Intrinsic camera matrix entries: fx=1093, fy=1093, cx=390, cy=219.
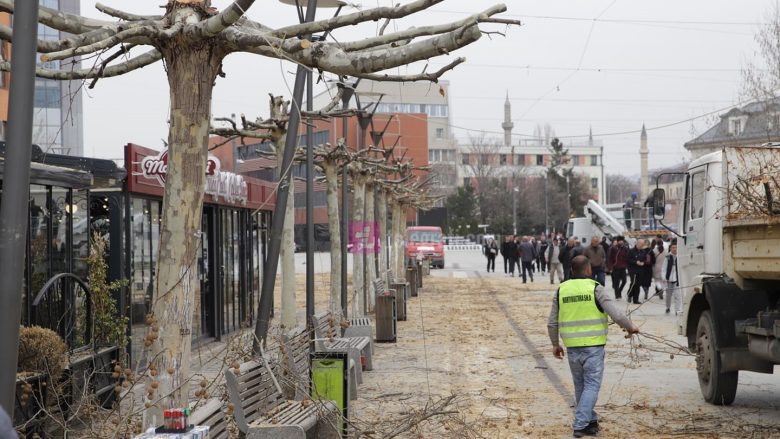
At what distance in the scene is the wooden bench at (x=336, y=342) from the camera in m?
12.0

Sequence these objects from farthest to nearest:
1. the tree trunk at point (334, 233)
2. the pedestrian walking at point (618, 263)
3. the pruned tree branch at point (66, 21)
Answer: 1. the pedestrian walking at point (618, 263)
2. the tree trunk at point (334, 233)
3. the pruned tree branch at point (66, 21)

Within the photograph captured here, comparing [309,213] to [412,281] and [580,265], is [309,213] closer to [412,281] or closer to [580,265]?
[580,265]

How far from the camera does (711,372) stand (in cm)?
1143

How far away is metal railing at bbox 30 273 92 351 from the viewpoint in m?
10.4

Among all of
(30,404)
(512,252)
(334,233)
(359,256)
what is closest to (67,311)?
(30,404)

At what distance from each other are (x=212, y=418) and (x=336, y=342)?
22.4 feet

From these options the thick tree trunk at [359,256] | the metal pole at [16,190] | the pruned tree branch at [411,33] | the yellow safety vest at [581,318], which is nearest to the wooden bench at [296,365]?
the yellow safety vest at [581,318]

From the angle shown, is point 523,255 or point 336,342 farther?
point 523,255

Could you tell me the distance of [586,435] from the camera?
9969mm

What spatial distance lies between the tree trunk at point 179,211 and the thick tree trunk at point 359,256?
1620 centimetres

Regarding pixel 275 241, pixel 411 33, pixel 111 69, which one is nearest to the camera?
pixel 411 33

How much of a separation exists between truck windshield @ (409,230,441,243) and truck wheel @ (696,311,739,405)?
46.5m

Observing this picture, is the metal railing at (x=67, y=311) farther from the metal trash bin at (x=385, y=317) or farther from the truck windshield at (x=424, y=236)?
the truck windshield at (x=424, y=236)

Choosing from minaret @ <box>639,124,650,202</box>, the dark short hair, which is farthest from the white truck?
minaret @ <box>639,124,650,202</box>
